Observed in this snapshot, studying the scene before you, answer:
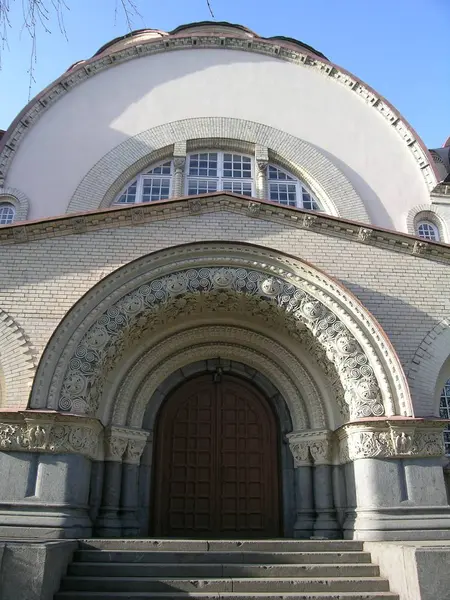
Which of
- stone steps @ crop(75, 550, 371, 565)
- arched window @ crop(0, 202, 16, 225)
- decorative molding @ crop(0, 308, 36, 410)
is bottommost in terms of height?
stone steps @ crop(75, 550, 371, 565)

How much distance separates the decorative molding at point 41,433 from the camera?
295 inches

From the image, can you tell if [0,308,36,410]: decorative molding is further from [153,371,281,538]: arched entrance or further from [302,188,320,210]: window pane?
[302,188,320,210]: window pane

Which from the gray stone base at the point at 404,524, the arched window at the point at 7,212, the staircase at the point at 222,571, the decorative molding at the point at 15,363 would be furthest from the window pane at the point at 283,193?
the staircase at the point at 222,571

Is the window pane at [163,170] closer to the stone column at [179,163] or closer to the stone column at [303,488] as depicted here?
the stone column at [179,163]

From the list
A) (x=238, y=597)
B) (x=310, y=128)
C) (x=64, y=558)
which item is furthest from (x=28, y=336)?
(x=310, y=128)

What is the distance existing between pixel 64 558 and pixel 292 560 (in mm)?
2744

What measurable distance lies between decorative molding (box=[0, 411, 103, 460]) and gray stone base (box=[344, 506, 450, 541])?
4.05 meters

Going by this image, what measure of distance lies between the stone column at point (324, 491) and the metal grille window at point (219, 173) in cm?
705

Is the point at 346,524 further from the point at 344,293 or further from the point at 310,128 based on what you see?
the point at 310,128

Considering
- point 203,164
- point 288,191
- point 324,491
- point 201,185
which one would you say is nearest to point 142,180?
point 201,185

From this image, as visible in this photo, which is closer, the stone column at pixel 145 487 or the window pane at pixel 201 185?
the stone column at pixel 145 487

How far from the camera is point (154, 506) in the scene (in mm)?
9078

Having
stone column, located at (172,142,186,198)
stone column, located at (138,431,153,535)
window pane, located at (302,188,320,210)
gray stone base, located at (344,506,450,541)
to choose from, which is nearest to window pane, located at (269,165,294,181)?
window pane, located at (302,188,320,210)

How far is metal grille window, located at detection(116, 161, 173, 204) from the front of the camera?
13539 millimetres
